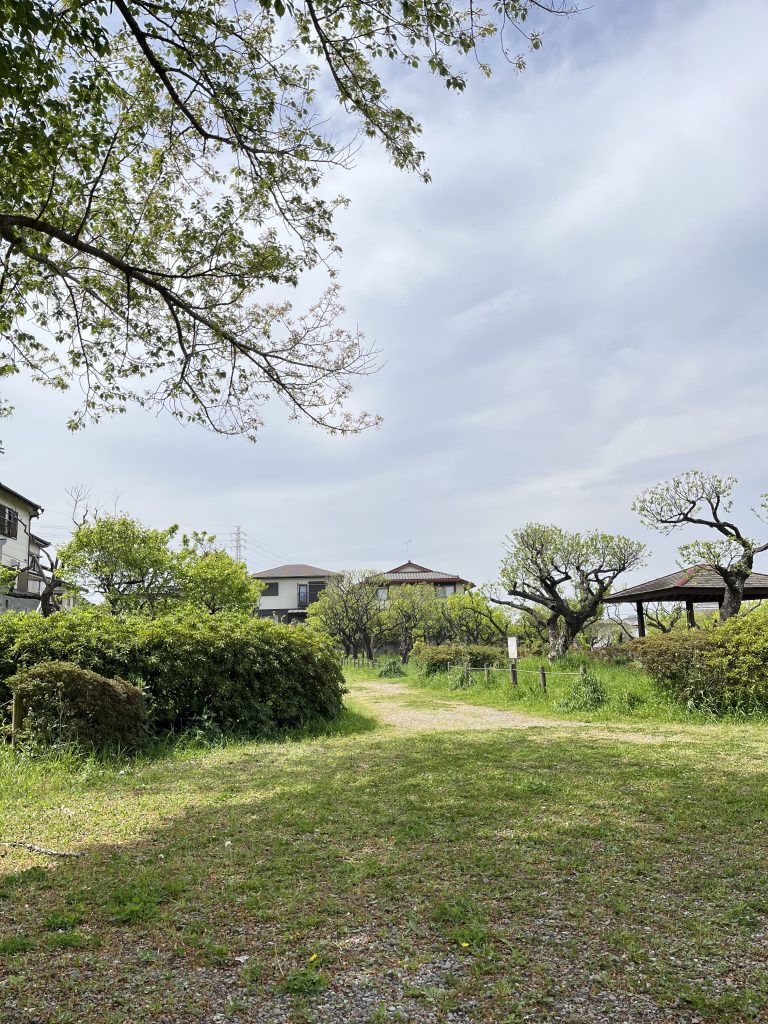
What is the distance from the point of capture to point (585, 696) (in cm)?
1204

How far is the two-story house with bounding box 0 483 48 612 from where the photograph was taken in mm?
27984

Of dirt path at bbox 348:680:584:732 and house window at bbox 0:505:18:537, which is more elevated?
house window at bbox 0:505:18:537

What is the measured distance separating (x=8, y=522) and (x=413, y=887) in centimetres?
3022

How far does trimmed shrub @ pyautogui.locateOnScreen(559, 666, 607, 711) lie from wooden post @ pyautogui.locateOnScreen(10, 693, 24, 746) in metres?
8.94

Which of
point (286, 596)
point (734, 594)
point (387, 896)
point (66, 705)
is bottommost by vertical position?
point (387, 896)

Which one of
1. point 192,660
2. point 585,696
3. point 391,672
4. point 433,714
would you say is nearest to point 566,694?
point 585,696

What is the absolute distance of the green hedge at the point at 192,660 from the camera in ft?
26.6

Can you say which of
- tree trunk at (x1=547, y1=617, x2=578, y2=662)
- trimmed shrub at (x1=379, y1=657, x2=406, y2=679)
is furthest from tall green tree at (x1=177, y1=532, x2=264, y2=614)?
tree trunk at (x1=547, y1=617, x2=578, y2=662)

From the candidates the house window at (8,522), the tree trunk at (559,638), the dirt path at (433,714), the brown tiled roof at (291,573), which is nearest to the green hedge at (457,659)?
the tree trunk at (559,638)

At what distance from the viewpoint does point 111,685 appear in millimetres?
7285

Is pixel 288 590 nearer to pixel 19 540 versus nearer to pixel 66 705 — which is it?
pixel 19 540

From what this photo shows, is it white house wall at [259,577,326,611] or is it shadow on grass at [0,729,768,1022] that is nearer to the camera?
shadow on grass at [0,729,768,1022]

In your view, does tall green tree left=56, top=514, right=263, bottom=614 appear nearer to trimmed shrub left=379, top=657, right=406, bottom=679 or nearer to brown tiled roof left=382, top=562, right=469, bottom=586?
trimmed shrub left=379, top=657, right=406, bottom=679

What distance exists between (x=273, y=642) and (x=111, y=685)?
3022mm
